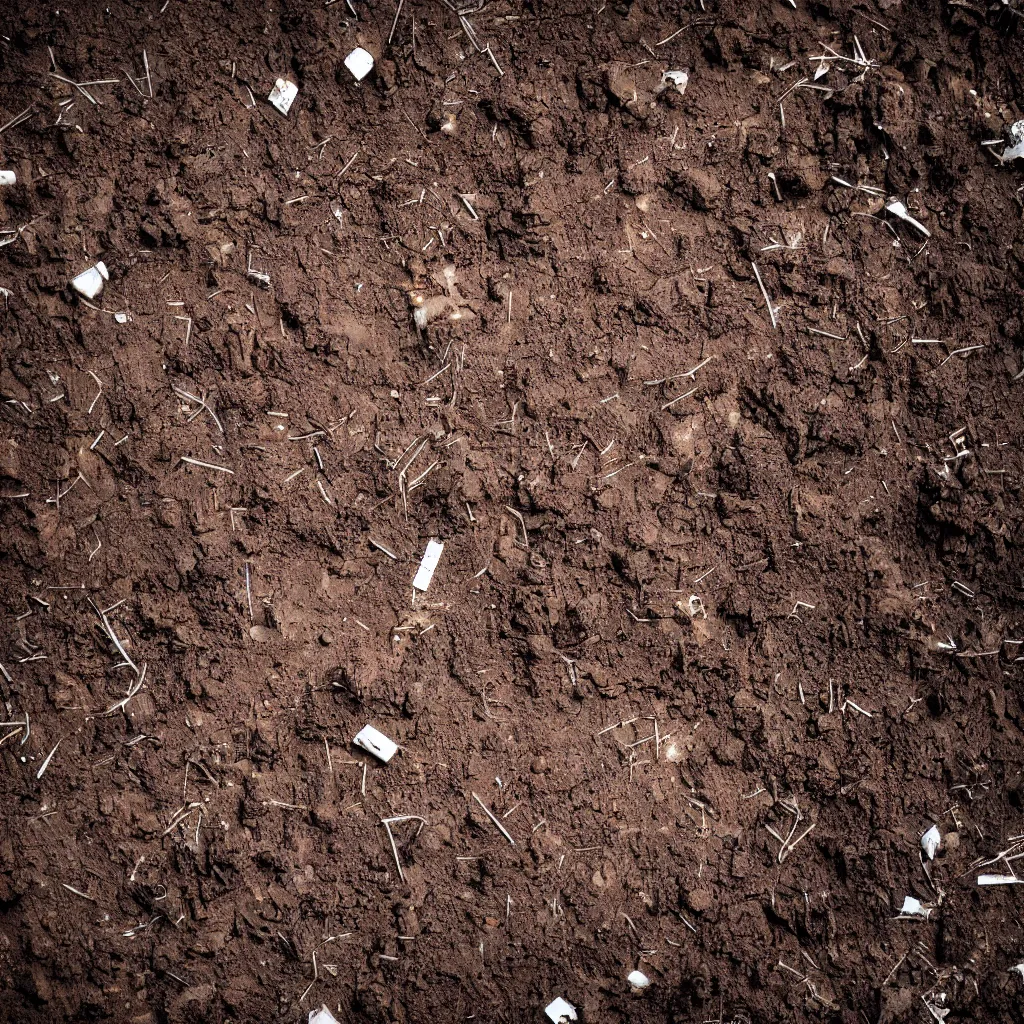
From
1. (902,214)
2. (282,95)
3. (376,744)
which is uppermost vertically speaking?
(282,95)

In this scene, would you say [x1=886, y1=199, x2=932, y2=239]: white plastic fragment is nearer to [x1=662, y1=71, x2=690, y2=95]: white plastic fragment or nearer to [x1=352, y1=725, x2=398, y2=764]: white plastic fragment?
[x1=662, y1=71, x2=690, y2=95]: white plastic fragment

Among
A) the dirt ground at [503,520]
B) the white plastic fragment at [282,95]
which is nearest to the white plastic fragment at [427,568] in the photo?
the dirt ground at [503,520]

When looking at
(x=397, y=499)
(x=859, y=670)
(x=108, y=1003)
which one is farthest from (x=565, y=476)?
(x=108, y=1003)

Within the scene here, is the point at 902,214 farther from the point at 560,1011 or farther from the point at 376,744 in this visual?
the point at 560,1011

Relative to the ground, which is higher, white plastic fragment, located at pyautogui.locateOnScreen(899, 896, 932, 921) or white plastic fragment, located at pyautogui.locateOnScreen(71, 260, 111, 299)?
white plastic fragment, located at pyautogui.locateOnScreen(71, 260, 111, 299)

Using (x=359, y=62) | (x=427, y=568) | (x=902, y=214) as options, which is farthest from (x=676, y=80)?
(x=427, y=568)

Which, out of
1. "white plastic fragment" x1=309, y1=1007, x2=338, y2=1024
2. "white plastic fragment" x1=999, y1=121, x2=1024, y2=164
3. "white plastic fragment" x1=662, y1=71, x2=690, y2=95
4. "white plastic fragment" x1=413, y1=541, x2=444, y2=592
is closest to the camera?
"white plastic fragment" x1=309, y1=1007, x2=338, y2=1024

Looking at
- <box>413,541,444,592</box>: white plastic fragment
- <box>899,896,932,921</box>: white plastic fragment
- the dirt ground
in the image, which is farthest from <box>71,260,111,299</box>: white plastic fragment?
<box>899,896,932,921</box>: white plastic fragment
